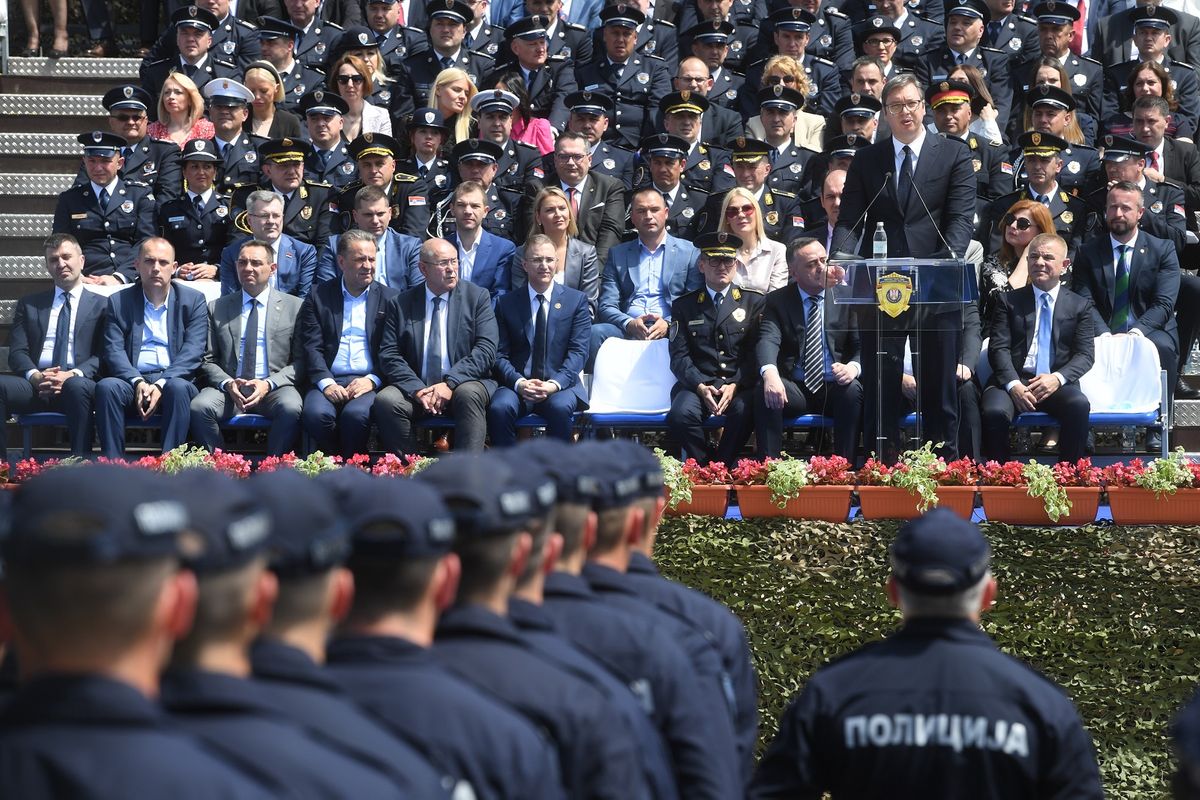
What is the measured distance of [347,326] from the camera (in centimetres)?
1032

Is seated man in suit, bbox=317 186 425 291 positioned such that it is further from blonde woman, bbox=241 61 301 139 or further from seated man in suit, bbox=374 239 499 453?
blonde woman, bbox=241 61 301 139

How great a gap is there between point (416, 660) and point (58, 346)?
8.56 meters

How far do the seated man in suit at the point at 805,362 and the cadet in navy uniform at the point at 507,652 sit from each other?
21.0 feet

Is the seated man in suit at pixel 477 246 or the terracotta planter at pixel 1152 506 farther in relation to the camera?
the seated man in suit at pixel 477 246

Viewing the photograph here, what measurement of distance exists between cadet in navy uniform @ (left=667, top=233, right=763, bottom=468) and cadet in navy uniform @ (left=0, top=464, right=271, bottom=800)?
7.76 metres

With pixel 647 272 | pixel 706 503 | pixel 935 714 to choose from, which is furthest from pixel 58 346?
pixel 935 714

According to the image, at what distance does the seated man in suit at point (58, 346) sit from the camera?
404 inches

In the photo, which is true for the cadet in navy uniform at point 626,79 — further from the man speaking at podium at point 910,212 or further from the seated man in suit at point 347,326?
the man speaking at podium at point 910,212

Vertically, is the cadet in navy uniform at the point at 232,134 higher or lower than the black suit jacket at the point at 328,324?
higher

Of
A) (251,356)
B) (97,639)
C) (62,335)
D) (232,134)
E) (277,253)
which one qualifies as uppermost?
(232,134)

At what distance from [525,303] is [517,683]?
7711mm

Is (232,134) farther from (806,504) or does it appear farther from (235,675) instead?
(235,675)

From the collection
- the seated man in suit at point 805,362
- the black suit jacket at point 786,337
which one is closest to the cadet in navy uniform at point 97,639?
the seated man in suit at point 805,362

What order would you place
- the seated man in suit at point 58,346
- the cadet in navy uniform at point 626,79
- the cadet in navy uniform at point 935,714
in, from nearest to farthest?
the cadet in navy uniform at point 935,714
the seated man in suit at point 58,346
the cadet in navy uniform at point 626,79
